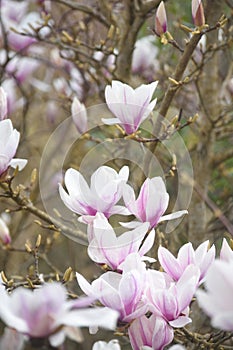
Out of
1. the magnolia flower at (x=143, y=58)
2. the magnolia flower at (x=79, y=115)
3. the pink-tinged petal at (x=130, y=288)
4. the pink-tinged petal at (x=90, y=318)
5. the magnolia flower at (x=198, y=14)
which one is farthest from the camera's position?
the magnolia flower at (x=143, y=58)

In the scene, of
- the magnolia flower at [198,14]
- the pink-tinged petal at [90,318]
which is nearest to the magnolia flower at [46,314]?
the pink-tinged petal at [90,318]

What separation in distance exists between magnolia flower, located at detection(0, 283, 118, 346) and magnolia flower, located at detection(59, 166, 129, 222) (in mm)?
235

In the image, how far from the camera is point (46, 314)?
0.47m

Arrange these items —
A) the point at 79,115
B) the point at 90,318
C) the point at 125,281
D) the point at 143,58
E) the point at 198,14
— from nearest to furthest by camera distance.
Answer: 1. the point at 90,318
2. the point at 125,281
3. the point at 198,14
4. the point at 79,115
5. the point at 143,58

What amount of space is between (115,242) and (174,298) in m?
0.09

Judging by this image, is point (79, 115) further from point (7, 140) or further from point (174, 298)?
point (174, 298)

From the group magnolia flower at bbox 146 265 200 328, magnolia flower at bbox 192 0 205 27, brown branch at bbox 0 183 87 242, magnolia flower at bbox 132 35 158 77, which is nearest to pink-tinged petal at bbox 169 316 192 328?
magnolia flower at bbox 146 265 200 328

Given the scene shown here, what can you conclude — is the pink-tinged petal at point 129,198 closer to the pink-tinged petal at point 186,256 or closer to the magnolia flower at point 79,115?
the pink-tinged petal at point 186,256

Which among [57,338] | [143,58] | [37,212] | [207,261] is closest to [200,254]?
[207,261]

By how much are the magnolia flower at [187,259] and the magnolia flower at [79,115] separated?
39 cm

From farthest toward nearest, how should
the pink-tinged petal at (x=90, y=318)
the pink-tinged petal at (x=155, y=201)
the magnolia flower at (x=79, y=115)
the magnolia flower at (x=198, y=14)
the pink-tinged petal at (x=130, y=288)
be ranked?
the magnolia flower at (x=79, y=115)
the magnolia flower at (x=198, y=14)
the pink-tinged petal at (x=155, y=201)
the pink-tinged petal at (x=130, y=288)
the pink-tinged petal at (x=90, y=318)

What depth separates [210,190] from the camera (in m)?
1.47

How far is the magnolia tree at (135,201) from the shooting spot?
503 mm

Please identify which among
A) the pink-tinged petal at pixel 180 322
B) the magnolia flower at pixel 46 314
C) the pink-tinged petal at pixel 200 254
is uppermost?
the magnolia flower at pixel 46 314
